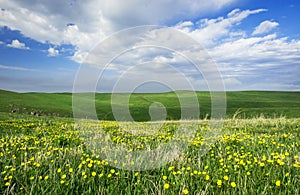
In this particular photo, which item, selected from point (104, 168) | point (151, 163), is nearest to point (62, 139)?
point (104, 168)

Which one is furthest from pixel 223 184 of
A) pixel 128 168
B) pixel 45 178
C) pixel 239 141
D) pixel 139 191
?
pixel 239 141

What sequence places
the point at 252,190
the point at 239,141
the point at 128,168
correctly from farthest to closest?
1. the point at 239,141
2. the point at 128,168
3. the point at 252,190

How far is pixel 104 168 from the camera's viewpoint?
4988 millimetres

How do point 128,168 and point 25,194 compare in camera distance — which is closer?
point 25,194

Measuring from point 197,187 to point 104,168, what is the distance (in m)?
1.94

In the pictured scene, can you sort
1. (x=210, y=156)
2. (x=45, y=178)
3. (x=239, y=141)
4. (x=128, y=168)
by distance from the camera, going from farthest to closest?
(x=239, y=141) < (x=210, y=156) < (x=128, y=168) < (x=45, y=178)

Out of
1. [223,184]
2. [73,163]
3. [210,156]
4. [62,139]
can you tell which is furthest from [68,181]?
[62,139]

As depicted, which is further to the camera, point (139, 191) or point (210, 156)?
point (210, 156)

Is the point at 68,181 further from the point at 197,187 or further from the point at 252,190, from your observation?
the point at 252,190

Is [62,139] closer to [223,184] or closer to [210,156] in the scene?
[210,156]

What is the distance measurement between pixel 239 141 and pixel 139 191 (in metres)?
4.43

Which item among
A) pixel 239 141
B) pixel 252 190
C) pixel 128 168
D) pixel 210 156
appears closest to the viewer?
pixel 252 190

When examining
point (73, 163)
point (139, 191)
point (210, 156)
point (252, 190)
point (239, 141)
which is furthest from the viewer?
point (239, 141)

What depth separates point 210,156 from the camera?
5.95m
